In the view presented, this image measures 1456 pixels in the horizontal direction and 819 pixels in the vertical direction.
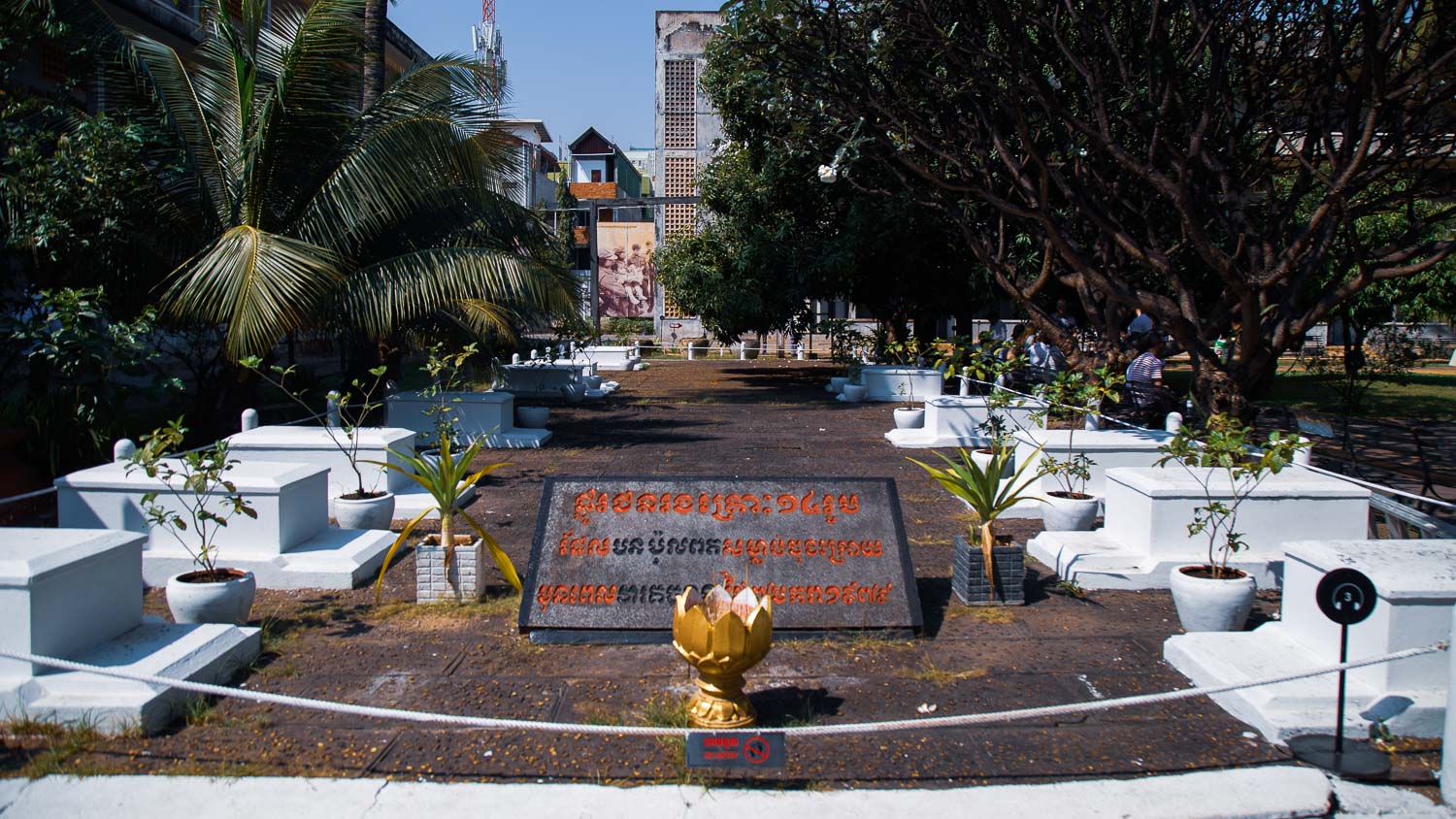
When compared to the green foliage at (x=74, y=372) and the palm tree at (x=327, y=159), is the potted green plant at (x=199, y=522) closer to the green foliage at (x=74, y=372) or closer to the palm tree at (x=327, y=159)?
the green foliage at (x=74, y=372)

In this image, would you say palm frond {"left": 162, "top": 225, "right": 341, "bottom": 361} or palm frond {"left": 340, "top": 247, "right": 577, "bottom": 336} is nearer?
palm frond {"left": 162, "top": 225, "right": 341, "bottom": 361}

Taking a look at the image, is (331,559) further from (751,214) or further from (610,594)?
(751,214)

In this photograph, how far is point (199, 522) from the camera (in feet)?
24.2

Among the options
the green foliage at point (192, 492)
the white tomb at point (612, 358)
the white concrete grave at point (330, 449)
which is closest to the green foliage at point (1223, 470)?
the green foliage at point (192, 492)

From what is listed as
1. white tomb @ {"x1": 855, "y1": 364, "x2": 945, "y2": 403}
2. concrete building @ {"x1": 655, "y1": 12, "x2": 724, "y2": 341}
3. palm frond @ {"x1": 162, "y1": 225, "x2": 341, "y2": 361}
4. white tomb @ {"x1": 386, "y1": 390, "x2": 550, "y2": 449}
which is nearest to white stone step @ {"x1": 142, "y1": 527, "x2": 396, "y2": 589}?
palm frond @ {"x1": 162, "y1": 225, "x2": 341, "y2": 361}

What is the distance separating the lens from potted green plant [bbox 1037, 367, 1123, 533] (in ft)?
27.9

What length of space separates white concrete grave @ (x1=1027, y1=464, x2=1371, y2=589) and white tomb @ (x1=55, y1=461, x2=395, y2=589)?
5.44m

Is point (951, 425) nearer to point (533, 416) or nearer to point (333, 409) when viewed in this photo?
point (533, 416)

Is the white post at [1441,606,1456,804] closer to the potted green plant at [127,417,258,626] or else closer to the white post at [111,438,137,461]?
the potted green plant at [127,417,258,626]

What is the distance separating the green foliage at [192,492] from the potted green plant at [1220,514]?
A: 5835 mm

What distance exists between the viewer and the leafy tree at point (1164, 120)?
10.8m

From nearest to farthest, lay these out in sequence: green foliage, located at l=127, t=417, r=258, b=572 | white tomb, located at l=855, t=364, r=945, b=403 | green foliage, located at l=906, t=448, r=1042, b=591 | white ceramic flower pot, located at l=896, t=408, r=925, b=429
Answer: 1. green foliage, located at l=127, t=417, r=258, b=572
2. green foliage, located at l=906, t=448, r=1042, b=591
3. white ceramic flower pot, located at l=896, t=408, r=925, b=429
4. white tomb, located at l=855, t=364, r=945, b=403

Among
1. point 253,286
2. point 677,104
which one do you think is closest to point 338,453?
point 253,286

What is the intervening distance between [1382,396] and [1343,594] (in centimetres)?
2446
